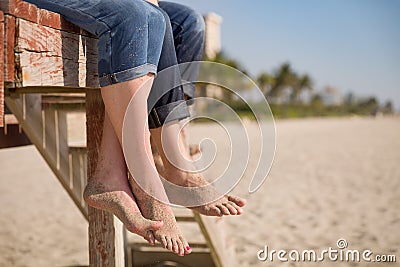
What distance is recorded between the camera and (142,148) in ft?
5.70

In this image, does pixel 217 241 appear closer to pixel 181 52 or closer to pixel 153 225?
pixel 181 52

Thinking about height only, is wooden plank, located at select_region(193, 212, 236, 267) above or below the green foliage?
above

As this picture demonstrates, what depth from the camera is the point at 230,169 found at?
2.19m

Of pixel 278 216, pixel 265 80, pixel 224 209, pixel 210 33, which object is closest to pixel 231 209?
pixel 224 209

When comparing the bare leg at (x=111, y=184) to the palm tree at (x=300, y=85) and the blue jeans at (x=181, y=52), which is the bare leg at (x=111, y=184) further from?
the palm tree at (x=300, y=85)

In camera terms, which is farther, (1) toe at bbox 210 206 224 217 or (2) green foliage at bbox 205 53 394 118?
(2) green foliage at bbox 205 53 394 118

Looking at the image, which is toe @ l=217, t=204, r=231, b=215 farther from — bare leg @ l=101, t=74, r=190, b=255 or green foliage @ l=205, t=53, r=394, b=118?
green foliage @ l=205, t=53, r=394, b=118

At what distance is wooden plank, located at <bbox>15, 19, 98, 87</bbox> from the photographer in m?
1.51

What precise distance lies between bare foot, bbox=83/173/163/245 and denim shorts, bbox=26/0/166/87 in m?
0.32

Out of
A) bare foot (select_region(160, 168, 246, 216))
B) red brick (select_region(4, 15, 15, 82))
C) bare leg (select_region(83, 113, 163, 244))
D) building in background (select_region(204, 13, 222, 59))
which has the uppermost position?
red brick (select_region(4, 15, 15, 82))

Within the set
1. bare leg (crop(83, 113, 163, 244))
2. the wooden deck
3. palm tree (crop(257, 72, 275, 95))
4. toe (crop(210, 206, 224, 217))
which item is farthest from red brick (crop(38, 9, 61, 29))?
palm tree (crop(257, 72, 275, 95))

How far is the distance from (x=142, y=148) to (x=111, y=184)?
0.17 meters

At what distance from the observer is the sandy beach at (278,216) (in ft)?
14.4

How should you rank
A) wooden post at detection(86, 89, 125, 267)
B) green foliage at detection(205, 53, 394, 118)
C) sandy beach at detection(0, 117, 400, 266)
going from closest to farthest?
wooden post at detection(86, 89, 125, 267) < sandy beach at detection(0, 117, 400, 266) < green foliage at detection(205, 53, 394, 118)
